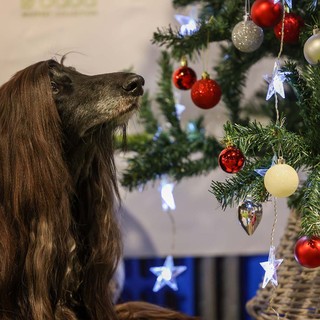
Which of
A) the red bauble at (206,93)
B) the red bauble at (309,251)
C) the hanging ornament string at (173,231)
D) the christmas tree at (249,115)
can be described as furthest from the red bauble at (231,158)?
the hanging ornament string at (173,231)

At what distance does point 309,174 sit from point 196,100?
0.31 meters

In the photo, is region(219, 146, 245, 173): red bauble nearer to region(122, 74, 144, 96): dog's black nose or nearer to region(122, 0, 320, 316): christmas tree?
region(122, 0, 320, 316): christmas tree

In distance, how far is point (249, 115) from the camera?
154 cm

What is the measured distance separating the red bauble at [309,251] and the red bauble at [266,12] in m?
0.35

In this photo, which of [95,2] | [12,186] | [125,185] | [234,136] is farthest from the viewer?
[95,2]

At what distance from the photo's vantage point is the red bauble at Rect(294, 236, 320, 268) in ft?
3.15

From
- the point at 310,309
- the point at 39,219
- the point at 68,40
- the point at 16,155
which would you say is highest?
the point at 68,40

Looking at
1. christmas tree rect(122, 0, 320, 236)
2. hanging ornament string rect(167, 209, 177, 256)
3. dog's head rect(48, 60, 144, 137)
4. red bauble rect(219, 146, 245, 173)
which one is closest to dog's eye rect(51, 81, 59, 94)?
dog's head rect(48, 60, 144, 137)

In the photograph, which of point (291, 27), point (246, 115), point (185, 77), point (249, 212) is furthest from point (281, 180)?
point (246, 115)

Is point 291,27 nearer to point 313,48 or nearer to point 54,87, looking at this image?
point 313,48

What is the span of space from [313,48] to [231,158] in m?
0.19

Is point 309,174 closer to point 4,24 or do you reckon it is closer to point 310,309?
point 310,309

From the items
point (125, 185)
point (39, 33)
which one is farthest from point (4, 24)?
point (125, 185)

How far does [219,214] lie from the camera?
5.87 ft
